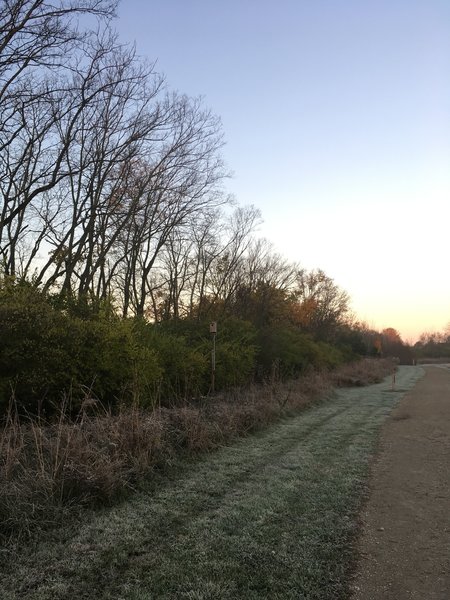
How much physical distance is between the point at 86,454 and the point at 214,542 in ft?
7.12

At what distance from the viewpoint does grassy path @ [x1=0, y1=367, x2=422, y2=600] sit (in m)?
3.87

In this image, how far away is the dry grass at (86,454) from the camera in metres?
5.19

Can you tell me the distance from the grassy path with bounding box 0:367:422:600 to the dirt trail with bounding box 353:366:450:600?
0.22m

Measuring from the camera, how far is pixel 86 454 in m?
6.13

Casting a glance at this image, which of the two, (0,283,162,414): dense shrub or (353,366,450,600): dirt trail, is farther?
(0,283,162,414): dense shrub

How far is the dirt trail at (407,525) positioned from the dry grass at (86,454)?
9.95 ft

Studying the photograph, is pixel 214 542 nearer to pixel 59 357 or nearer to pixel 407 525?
pixel 407 525

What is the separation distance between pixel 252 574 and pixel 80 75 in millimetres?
18193

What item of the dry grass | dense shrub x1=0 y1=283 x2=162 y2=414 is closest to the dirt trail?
the dry grass

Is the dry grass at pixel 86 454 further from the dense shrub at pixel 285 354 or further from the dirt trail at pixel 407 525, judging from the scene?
the dense shrub at pixel 285 354

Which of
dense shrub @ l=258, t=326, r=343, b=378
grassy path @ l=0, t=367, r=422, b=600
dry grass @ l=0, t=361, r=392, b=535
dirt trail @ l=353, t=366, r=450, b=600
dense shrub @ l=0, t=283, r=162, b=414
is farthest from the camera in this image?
dense shrub @ l=258, t=326, r=343, b=378

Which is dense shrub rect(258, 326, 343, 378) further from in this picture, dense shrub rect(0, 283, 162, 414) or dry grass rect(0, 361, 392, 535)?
dry grass rect(0, 361, 392, 535)

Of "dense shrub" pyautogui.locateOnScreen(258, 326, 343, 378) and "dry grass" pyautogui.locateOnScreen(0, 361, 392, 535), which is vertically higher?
"dense shrub" pyautogui.locateOnScreen(258, 326, 343, 378)

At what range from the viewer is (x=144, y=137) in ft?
70.5
